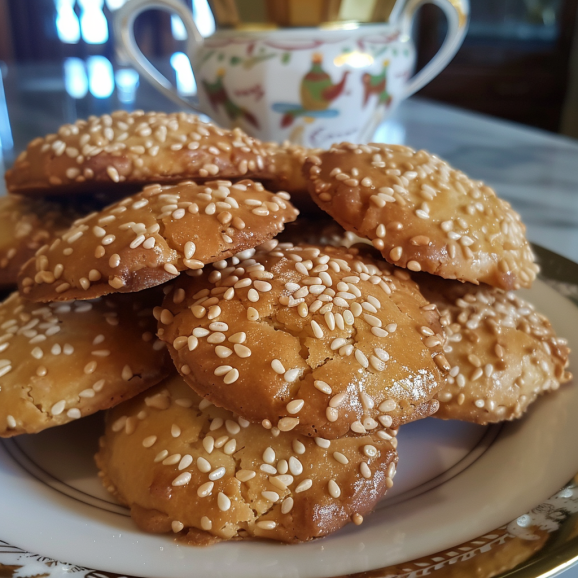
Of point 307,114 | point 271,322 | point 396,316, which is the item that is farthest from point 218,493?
point 307,114

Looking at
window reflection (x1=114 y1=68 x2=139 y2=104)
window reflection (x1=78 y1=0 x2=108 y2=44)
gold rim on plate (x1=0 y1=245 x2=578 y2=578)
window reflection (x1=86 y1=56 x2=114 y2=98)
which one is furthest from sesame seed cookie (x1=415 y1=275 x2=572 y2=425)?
window reflection (x1=78 y1=0 x2=108 y2=44)

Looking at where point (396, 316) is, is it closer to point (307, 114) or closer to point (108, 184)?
point (108, 184)

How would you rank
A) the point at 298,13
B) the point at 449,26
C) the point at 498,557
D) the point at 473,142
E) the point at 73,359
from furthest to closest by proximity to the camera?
the point at 473,142 → the point at 449,26 → the point at 298,13 → the point at 73,359 → the point at 498,557

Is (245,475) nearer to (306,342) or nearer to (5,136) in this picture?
(306,342)

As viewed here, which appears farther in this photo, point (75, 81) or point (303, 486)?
point (75, 81)

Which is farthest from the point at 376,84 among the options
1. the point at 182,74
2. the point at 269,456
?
the point at 182,74
